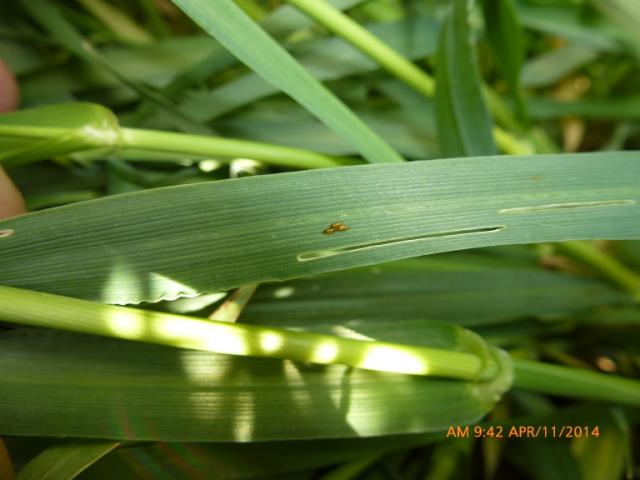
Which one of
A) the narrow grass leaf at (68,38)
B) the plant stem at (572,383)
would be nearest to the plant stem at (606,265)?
the plant stem at (572,383)

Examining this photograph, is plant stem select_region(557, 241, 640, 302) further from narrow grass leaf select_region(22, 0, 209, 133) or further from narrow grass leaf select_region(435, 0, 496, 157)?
narrow grass leaf select_region(22, 0, 209, 133)

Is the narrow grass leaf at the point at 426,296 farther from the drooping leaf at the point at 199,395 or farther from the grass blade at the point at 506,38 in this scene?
the grass blade at the point at 506,38

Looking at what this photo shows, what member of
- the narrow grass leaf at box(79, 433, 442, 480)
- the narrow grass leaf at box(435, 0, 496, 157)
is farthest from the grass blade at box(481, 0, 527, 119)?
the narrow grass leaf at box(79, 433, 442, 480)

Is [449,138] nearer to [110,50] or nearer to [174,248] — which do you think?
[174,248]
